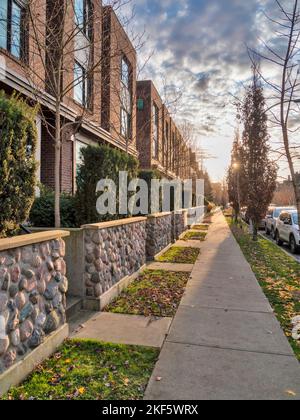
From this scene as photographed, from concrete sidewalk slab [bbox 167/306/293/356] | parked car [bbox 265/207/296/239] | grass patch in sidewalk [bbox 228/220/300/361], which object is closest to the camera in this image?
concrete sidewalk slab [bbox 167/306/293/356]

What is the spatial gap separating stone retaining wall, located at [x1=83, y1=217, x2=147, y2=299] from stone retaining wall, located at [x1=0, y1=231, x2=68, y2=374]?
1.15 m

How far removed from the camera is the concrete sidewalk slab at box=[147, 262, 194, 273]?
8498 millimetres

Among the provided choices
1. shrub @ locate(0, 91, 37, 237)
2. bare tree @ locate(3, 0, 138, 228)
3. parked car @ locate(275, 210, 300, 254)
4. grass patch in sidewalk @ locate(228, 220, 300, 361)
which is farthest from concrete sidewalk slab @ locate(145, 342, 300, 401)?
parked car @ locate(275, 210, 300, 254)

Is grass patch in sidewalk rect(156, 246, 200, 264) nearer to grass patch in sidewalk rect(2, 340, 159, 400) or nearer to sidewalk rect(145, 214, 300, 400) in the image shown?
sidewalk rect(145, 214, 300, 400)

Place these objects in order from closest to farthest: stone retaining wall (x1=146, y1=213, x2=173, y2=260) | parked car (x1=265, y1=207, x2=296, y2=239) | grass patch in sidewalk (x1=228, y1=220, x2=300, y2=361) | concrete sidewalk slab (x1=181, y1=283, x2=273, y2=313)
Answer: grass patch in sidewalk (x1=228, y1=220, x2=300, y2=361)
concrete sidewalk slab (x1=181, y1=283, x2=273, y2=313)
stone retaining wall (x1=146, y1=213, x2=173, y2=260)
parked car (x1=265, y1=207, x2=296, y2=239)

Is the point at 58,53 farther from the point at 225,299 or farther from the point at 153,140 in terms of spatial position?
the point at 153,140

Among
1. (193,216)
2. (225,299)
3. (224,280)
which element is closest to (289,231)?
(224,280)

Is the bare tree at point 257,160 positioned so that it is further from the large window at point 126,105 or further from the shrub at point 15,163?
the shrub at point 15,163

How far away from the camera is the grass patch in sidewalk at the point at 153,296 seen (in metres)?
5.32

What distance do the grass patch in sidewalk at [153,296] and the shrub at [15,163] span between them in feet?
7.65

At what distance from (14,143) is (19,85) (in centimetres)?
578

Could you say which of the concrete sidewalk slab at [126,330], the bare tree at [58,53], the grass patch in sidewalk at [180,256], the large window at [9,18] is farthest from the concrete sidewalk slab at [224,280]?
the large window at [9,18]

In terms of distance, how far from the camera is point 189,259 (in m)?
10.1

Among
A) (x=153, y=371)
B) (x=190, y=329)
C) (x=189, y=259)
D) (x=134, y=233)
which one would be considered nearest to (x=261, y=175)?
(x=189, y=259)
